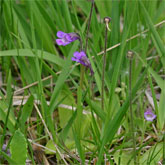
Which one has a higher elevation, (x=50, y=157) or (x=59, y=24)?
(x=59, y=24)

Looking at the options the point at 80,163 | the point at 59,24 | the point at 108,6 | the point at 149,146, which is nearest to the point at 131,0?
the point at 108,6

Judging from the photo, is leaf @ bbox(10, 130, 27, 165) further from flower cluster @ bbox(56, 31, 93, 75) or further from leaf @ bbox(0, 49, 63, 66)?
leaf @ bbox(0, 49, 63, 66)

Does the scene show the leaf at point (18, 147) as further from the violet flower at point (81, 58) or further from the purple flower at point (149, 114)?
the purple flower at point (149, 114)

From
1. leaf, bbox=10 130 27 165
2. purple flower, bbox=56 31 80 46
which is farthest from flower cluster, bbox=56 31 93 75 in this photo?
leaf, bbox=10 130 27 165

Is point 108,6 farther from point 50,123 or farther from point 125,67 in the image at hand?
point 50,123

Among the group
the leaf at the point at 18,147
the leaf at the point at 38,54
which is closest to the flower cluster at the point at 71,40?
the leaf at the point at 38,54

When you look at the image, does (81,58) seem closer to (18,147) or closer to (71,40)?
(71,40)

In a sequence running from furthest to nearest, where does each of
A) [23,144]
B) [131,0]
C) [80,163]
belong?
[131,0]
[80,163]
[23,144]

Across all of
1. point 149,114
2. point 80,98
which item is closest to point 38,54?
point 80,98
